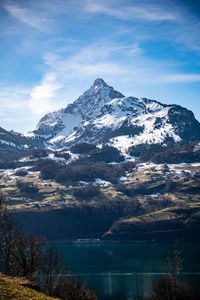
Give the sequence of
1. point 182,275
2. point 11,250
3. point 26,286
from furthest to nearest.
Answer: point 182,275, point 11,250, point 26,286

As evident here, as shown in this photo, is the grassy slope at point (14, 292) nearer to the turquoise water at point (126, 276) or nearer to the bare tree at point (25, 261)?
the bare tree at point (25, 261)

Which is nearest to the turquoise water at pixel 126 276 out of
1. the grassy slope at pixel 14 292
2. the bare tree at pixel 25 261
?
the bare tree at pixel 25 261

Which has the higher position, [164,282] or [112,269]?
[164,282]

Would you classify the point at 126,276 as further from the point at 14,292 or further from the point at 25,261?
the point at 14,292

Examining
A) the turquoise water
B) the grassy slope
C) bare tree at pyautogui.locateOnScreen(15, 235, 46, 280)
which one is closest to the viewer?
the grassy slope

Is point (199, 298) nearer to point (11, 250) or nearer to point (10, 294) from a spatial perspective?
point (11, 250)

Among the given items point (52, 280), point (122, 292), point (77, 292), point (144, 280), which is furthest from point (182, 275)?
point (52, 280)

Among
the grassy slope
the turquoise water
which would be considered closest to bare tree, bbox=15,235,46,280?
the grassy slope

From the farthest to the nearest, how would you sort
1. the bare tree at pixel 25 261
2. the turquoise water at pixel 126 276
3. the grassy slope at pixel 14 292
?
1. the turquoise water at pixel 126 276
2. the bare tree at pixel 25 261
3. the grassy slope at pixel 14 292

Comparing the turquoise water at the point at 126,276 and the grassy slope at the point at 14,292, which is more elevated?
the grassy slope at the point at 14,292

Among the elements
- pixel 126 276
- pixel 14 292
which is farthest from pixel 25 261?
pixel 126 276

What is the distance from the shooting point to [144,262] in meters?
198

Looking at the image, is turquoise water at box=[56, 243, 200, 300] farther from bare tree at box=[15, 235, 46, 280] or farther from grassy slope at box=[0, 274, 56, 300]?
grassy slope at box=[0, 274, 56, 300]

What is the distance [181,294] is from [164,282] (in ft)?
41.3
